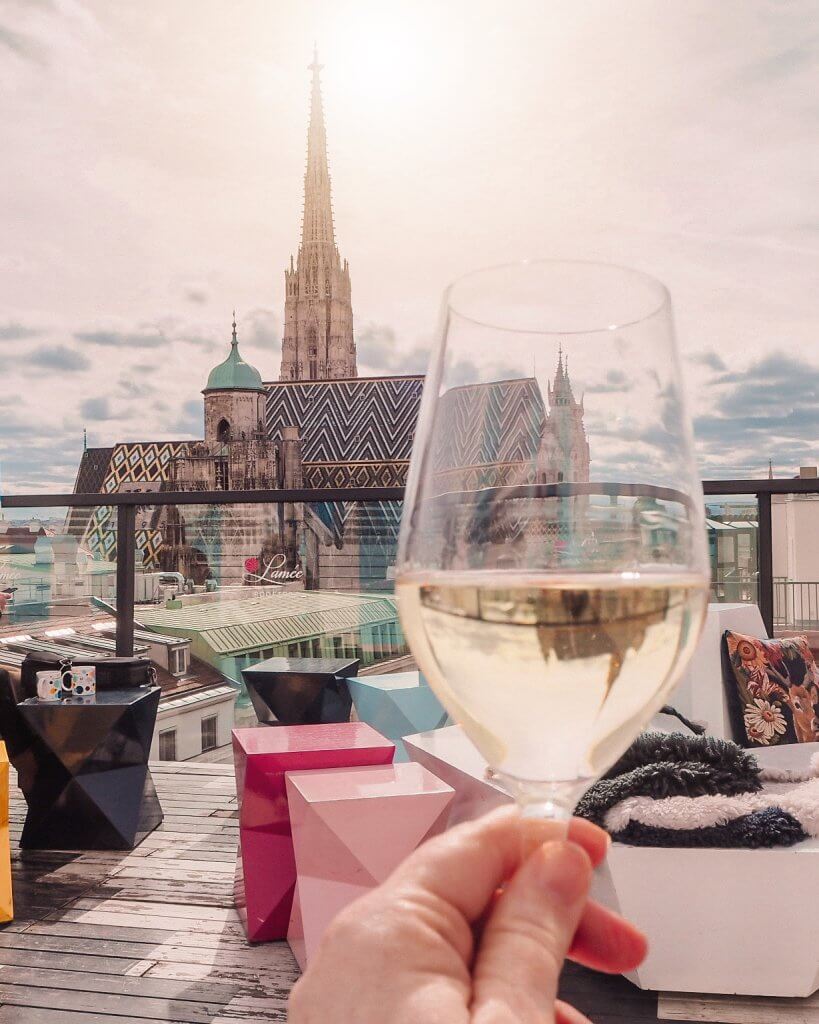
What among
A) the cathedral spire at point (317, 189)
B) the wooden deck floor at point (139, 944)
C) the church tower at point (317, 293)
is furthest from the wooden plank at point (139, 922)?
the cathedral spire at point (317, 189)

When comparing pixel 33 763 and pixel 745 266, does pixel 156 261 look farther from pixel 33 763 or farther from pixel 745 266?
pixel 33 763

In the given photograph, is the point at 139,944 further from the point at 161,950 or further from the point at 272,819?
the point at 272,819

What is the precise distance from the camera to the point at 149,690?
9.89ft

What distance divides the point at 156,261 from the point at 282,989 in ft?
184

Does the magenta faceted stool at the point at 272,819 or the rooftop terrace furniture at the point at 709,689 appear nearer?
the magenta faceted stool at the point at 272,819

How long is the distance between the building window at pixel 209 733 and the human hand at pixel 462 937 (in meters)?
3.53

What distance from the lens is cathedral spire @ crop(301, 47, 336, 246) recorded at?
62625mm

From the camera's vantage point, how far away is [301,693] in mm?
3338

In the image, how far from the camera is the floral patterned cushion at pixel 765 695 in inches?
113

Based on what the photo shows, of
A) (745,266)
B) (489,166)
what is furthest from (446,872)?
(489,166)

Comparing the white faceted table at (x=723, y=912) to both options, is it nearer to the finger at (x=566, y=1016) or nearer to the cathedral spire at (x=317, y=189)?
the finger at (x=566, y=1016)

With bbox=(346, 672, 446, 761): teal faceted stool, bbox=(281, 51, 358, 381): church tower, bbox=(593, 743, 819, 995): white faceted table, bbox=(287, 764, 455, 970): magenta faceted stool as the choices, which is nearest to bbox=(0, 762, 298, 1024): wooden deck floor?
bbox=(287, 764, 455, 970): magenta faceted stool

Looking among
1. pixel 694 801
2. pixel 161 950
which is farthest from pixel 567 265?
pixel 161 950

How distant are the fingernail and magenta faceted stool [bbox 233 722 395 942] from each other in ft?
5.88
